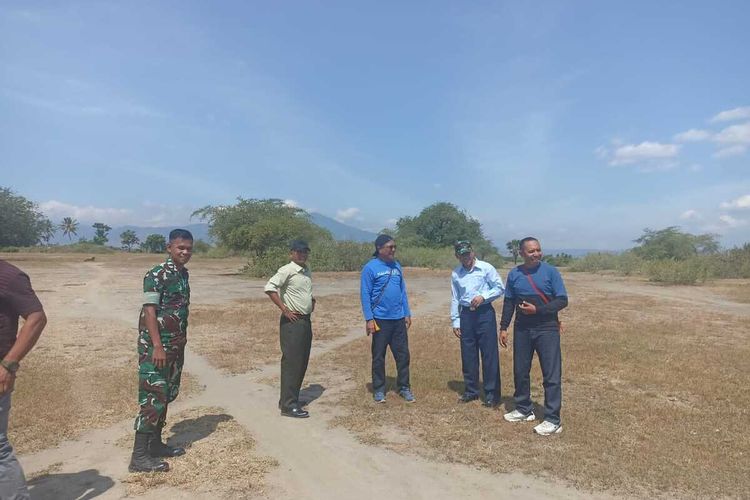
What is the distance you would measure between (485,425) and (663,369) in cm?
404

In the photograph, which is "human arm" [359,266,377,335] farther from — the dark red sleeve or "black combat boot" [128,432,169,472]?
the dark red sleeve

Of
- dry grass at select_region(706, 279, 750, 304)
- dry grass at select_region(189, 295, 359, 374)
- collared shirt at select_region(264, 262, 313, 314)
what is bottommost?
dry grass at select_region(189, 295, 359, 374)

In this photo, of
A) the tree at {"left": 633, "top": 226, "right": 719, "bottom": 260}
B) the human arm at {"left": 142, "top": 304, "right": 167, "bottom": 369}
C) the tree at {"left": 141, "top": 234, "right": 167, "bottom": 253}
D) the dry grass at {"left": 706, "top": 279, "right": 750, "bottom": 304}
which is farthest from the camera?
the tree at {"left": 141, "top": 234, "right": 167, "bottom": 253}

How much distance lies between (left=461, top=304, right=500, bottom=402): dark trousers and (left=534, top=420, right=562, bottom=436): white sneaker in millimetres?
869

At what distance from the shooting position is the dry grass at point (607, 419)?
406 cm

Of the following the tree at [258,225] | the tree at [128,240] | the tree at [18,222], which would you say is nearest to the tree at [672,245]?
the tree at [258,225]

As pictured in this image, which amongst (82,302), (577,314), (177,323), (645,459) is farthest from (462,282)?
(82,302)

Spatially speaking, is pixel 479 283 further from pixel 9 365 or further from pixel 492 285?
pixel 9 365

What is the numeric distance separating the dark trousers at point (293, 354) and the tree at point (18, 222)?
229 ft

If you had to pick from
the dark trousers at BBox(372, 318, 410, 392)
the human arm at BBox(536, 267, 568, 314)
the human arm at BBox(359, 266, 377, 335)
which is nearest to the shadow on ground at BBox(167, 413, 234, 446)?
the dark trousers at BBox(372, 318, 410, 392)

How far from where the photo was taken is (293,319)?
5363mm

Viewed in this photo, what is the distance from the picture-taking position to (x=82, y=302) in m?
15.7

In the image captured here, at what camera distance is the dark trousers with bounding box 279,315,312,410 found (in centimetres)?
538

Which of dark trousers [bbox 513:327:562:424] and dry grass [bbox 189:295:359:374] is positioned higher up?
dark trousers [bbox 513:327:562:424]
